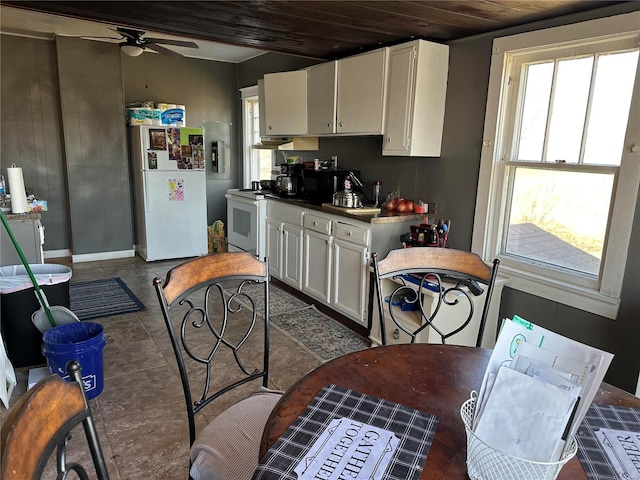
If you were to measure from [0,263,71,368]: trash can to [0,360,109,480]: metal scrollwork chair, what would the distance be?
2.18m

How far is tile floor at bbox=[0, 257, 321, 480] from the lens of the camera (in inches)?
78.6

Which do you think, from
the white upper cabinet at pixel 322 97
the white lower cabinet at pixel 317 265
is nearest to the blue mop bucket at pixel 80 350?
the white lower cabinet at pixel 317 265

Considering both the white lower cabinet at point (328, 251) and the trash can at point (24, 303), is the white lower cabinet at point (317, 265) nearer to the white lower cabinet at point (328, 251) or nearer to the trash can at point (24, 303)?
the white lower cabinet at point (328, 251)

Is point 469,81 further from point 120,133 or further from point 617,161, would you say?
point 120,133

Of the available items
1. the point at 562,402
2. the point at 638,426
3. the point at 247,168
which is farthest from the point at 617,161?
the point at 247,168

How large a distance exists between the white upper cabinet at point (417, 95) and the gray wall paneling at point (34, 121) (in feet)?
13.2

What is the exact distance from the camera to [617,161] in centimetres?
229

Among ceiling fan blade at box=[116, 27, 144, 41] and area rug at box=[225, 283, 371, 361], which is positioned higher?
ceiling fan blade at box=[116, 27, 144, 41]

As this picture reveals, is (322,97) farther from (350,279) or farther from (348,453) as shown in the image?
(348,453)

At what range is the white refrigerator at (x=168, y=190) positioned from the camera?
16.6ft

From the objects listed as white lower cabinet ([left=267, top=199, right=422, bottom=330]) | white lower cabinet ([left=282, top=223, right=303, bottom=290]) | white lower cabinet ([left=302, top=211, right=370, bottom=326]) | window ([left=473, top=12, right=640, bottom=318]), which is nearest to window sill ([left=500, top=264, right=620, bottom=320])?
window ([left=473, top=12, right=640, bottom=318])

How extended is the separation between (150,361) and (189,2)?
7.12 feet

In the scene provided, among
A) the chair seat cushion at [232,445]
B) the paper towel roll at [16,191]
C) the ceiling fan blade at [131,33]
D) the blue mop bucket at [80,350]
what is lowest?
the blue mop bucket at [80,350]

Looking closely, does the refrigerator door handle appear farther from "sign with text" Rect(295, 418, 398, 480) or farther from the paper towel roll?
"sign with text" Rect(295, 418, 398, 480)
